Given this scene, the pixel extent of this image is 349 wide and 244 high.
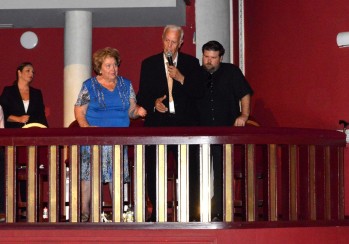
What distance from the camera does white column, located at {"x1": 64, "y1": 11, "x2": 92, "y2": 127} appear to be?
10.9 metres

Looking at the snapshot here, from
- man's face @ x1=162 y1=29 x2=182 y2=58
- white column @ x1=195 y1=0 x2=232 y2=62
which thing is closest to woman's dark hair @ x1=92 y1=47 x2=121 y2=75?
man's face @ x1=162 y1=29 x2=182 y2=58

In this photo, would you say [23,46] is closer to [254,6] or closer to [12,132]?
[254,6]

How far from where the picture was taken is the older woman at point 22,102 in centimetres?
883

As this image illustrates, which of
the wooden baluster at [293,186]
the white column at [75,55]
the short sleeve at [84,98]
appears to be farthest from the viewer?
the white column at [75,55]

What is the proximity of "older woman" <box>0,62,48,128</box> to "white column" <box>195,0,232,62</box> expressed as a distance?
1.74 meters

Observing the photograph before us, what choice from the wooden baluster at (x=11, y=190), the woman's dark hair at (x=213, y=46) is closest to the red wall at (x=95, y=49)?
the woman's dark hair at (x=213, y=46)

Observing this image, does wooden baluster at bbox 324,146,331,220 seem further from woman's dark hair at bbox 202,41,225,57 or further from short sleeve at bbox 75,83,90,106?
short sleeve at bbox 75,83,90,106

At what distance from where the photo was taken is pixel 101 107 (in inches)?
267

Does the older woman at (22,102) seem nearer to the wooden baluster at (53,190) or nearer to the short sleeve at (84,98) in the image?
the short sleeve at (84,98)

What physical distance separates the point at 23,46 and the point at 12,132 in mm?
5475

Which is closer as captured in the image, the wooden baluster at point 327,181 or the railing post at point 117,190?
the railing post at point 117,190

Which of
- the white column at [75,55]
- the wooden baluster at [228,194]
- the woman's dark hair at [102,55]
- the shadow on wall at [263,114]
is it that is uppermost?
the white column at [75,55]

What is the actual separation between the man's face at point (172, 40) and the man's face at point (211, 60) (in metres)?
0.51

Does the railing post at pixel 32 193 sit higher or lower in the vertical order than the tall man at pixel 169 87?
lower
